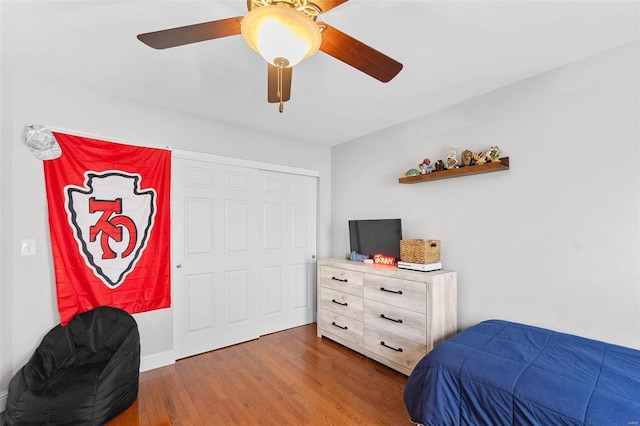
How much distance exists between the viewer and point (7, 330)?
2141 millimetres

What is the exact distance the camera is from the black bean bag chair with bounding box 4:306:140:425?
1.83 m

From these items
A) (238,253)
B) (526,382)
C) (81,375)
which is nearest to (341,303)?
(238,253)

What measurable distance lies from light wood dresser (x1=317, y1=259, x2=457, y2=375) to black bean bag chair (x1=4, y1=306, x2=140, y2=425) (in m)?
1.95

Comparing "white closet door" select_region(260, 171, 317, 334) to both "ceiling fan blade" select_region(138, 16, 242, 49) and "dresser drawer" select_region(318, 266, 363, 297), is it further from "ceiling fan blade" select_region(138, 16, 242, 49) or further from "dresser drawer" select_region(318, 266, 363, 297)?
"ceiling fan blade" select_region(138, 16, 242, 49)

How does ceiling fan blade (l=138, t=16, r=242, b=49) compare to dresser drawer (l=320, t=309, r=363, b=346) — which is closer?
ceiling fan blade (l=138, t=16, r=242, b=49)

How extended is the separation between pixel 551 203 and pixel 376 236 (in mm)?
1626

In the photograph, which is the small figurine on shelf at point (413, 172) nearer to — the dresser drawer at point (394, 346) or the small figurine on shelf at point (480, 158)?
the small figurine on shelf at point (480, 158)

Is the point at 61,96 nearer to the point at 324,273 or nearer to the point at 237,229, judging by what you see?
the point at 237,229

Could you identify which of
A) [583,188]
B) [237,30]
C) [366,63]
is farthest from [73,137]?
[583,188]

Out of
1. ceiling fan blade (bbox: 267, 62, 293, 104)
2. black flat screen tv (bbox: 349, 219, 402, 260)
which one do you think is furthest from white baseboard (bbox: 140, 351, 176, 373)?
ceiling fan blade (bbox: 267, 62, 293, 104)

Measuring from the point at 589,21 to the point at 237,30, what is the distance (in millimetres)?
1994

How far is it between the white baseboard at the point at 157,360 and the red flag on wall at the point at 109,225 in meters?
0.47

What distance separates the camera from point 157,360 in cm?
277

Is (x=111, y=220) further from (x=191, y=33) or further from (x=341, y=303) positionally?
(x=341, y=303)
